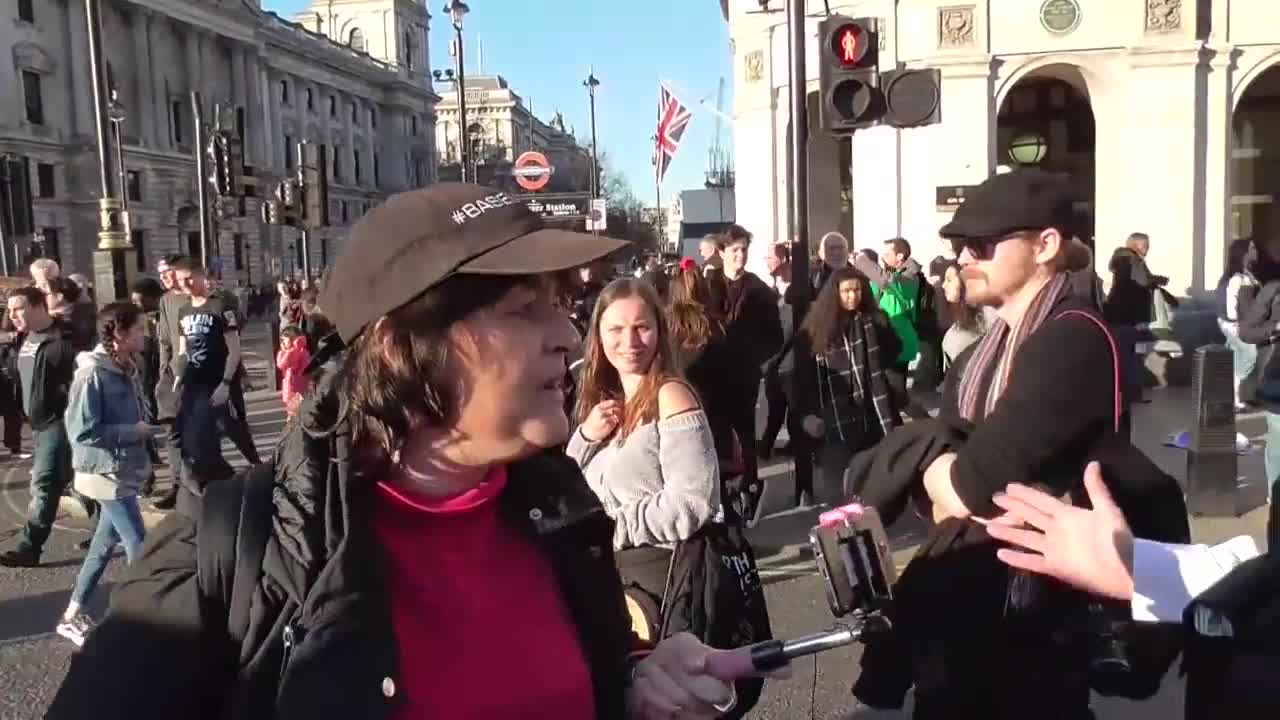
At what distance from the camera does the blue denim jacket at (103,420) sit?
654cm

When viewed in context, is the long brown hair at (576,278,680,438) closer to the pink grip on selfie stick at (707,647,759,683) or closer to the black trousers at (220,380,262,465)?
the pink grip on selfie stick at (707,647,759,683)

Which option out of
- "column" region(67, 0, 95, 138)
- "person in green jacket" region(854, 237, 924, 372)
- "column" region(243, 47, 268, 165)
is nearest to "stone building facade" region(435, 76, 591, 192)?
"column" region(243, 47, 268, 165)

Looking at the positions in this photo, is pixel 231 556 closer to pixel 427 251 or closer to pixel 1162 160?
pixel 427 251

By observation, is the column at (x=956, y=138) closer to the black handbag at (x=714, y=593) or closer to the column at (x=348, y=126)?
the black handbag at (x=714, y=593)

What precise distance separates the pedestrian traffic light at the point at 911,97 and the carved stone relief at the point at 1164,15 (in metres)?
9.44

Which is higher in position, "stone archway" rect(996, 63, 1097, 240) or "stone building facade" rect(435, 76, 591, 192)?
"stone building facade" rect(435, 76, 591, 192)

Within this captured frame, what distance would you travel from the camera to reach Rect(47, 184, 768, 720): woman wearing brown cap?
5.14 ft

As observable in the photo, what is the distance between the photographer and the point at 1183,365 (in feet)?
45.7

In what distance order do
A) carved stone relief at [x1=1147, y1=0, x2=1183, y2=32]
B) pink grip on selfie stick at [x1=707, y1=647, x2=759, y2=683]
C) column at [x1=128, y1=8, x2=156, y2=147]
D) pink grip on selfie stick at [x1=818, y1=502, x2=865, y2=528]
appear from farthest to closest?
column at [x1=128, y1=8, x2=156, y2=147]
carved stone relief at [x1=1147, y1=0, x2=1183, y2=32]
pink grip on selfie stick at [x1=818, y1=502, x2=865, y2=528]
pink grip on selfie stick at [x1=707, y1=647, x2=759, y2=683]

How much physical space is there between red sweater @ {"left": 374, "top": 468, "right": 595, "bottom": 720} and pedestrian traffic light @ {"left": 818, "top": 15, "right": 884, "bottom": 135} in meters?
6.42

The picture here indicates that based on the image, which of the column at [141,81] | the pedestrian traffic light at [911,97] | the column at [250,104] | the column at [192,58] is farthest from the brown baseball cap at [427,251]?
the column at [250,104]

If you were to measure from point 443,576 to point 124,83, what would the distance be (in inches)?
3137

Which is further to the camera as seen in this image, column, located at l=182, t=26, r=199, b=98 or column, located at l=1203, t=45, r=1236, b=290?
column, located at l=182, t=26, r=199, b=98

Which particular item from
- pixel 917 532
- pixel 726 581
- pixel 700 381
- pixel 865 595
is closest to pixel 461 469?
pixel 865 595
